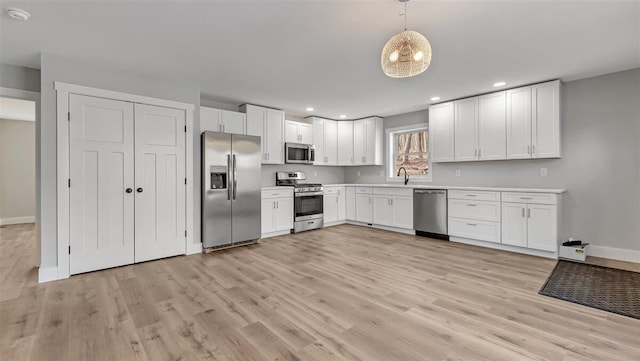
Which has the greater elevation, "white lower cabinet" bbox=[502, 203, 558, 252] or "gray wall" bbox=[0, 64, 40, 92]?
"gray wall" bbox=[0, 64, 40, 92]

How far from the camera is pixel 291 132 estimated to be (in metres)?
5.86

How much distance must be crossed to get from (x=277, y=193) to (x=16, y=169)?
639 cm

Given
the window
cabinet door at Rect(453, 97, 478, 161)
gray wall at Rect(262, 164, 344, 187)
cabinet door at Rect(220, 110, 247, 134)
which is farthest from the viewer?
gray wall at Rect(262, 164, 344, 187)

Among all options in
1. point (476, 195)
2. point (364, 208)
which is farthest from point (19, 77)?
point (476, 195)

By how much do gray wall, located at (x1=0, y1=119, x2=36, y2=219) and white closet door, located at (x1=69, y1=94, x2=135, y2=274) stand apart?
5035mm

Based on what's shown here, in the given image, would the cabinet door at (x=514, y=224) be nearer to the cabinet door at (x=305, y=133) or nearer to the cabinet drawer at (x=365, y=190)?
A: the cabinet drawer at (x=365, y=190)

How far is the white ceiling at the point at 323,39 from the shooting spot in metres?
2.24

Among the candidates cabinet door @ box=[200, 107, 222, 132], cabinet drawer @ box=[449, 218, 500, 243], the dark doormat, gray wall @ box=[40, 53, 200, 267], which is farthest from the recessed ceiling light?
cabinet drawer @ box=[449, 218, 500, 243]

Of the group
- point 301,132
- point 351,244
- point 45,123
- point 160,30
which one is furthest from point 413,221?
point 45,123

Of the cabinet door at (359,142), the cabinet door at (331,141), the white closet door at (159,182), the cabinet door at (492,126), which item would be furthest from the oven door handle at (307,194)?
the cabinet door at (492,126)

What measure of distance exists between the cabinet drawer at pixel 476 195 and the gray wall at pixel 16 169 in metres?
9.01

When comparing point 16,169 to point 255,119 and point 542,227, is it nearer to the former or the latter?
point 255,119

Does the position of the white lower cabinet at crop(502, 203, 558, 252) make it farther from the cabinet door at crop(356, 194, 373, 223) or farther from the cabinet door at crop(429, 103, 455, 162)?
the cabinet door at crop(356, 194, 373, 223)

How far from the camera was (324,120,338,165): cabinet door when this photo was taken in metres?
6.50
